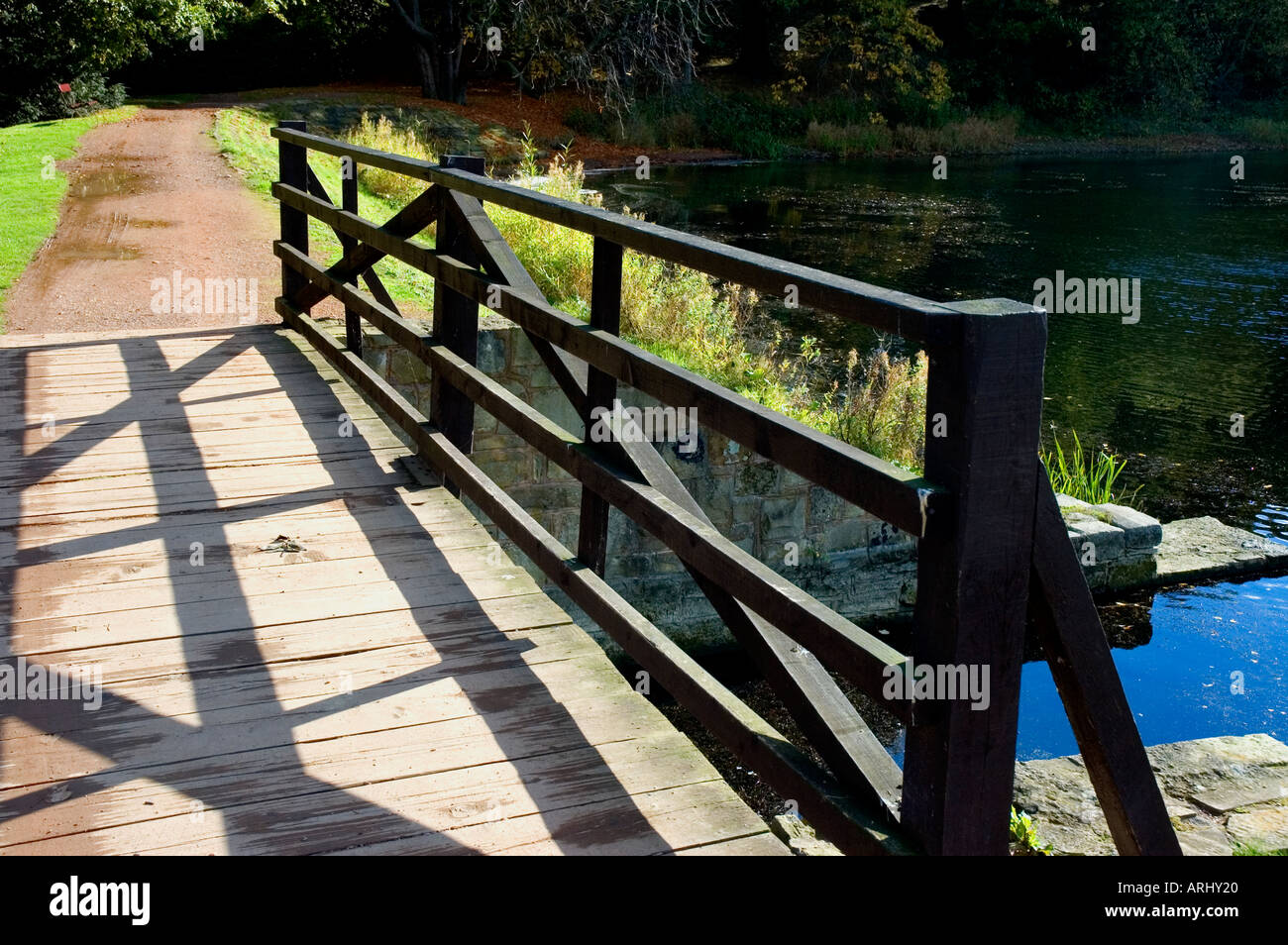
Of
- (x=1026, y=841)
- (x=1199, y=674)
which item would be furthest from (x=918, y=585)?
(x=1199, y=674)

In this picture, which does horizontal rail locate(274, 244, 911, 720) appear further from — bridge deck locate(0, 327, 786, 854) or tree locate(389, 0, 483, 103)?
tree locate(389, 0, 483, 103)

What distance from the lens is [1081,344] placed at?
16594 mm

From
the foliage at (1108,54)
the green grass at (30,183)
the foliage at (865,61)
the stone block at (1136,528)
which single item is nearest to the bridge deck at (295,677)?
the green grass at (30,183)

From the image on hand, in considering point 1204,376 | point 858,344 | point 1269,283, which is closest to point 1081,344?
point 1204,376

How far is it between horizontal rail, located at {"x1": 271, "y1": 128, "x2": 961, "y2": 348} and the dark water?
5.29 meters

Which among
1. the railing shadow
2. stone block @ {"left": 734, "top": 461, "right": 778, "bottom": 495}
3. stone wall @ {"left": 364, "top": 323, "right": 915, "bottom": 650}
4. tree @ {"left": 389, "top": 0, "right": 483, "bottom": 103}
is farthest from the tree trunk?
the railing shadow

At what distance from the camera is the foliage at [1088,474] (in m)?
11.3

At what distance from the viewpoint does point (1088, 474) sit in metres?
11.7

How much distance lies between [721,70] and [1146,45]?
15113mm

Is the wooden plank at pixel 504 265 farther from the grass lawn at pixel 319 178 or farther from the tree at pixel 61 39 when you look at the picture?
the tree at pixel 61 39

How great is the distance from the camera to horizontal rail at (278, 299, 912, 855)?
2.71 meters

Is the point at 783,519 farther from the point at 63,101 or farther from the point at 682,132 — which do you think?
the point at 682,132

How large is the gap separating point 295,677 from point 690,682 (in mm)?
1141
